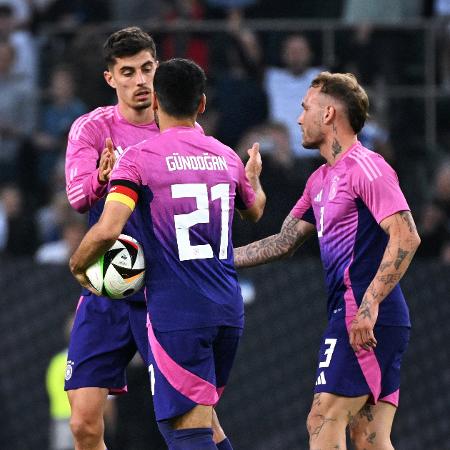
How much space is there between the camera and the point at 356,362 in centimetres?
650

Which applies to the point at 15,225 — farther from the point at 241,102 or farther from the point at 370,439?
the point at 370,439

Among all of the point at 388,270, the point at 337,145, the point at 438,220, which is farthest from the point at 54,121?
the point at 388,270

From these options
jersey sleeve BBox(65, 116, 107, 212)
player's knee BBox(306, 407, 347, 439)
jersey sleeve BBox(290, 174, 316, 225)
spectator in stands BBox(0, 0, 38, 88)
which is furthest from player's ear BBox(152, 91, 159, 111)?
spectator in stands BBox(0, 0, 38, 88)

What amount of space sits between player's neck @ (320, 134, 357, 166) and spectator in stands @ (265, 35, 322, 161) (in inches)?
190

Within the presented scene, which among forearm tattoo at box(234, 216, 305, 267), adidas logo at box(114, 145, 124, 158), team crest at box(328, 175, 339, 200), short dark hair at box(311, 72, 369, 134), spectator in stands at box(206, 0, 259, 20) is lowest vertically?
forearm tattoo at box(234, 216, 305, 267)

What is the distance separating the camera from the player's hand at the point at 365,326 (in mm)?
6254

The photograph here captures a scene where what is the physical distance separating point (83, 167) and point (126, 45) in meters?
0.68

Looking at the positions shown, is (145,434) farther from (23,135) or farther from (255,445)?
(23,135)

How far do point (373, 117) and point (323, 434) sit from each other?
580cm

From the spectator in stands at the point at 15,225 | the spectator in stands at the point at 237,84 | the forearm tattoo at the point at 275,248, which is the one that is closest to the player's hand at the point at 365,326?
the forearm tattoo at the point at 275,248

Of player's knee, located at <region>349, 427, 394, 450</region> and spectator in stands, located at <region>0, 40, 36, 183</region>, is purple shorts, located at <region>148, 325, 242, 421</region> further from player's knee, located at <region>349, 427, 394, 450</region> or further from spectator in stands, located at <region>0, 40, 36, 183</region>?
spectator in stands, located at <region>0, 40, 36, 183</region>

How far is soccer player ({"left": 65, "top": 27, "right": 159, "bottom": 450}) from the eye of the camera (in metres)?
6.78

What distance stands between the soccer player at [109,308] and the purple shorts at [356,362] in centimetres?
91

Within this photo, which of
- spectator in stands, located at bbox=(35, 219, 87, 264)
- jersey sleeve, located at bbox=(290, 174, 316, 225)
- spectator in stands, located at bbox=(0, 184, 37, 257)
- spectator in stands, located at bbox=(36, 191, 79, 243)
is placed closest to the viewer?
jersey sleeve, located at bbox=(290, 174, 316, 225)
